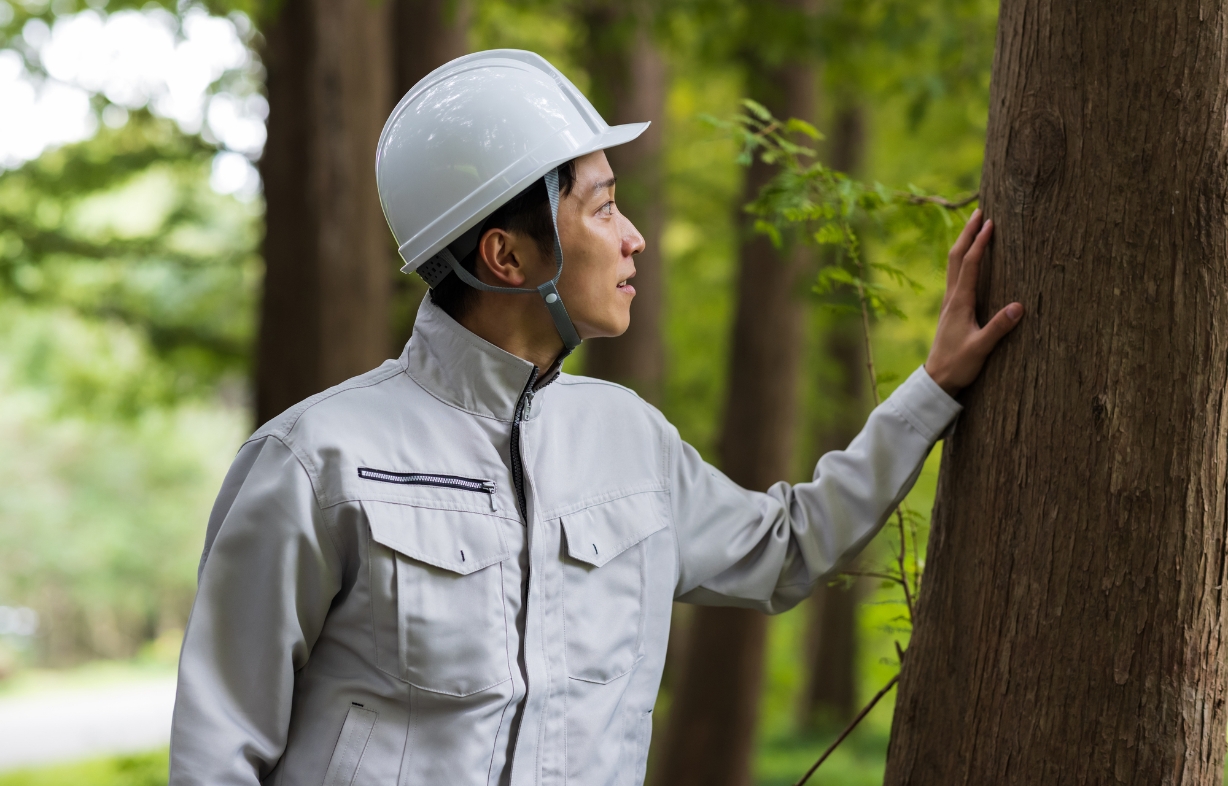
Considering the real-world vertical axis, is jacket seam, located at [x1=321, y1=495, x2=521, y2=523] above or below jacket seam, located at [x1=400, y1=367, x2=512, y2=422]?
below

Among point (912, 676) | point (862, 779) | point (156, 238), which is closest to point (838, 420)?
point (862, 779)

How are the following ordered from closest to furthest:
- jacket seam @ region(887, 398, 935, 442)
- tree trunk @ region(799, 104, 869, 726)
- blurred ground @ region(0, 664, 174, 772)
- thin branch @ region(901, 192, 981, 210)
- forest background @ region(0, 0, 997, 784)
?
jacket seam @ region(887, 398, 935, 442), thin branch @ region(901, 192, 981, 210), forest background @ region(0, 0, 997, 784), tree trunk @ region(799, 104, 869, 726), blurred ground @ region(0, 664, 174, 772)

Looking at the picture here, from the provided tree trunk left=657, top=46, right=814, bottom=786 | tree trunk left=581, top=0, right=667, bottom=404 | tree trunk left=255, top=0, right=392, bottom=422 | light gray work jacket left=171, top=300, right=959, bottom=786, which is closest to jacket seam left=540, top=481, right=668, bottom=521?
light gray work jacket left=171, top=300, right=959, bottom=786

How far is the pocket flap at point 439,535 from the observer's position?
180cm

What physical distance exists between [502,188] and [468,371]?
0.34 m

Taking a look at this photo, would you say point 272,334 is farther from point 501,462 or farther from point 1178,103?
point 1178,103

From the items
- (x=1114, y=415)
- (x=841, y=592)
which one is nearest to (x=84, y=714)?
(x=841, y=592)

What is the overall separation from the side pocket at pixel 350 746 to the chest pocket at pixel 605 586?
360 mm

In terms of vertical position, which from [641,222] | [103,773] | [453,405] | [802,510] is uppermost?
[641,222]

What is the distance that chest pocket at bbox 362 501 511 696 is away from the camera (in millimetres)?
1787

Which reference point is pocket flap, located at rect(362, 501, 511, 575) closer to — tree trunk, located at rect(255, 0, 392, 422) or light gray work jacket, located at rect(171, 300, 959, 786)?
light gray work jacket, located at rect(171, 300, 959, 786)

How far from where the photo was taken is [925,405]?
2.04 metres

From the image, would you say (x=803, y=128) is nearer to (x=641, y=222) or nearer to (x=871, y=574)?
(x=871, y=574)

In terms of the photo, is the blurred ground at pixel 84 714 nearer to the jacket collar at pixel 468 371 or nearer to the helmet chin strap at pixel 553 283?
the jacket collar at pixel 468 371
